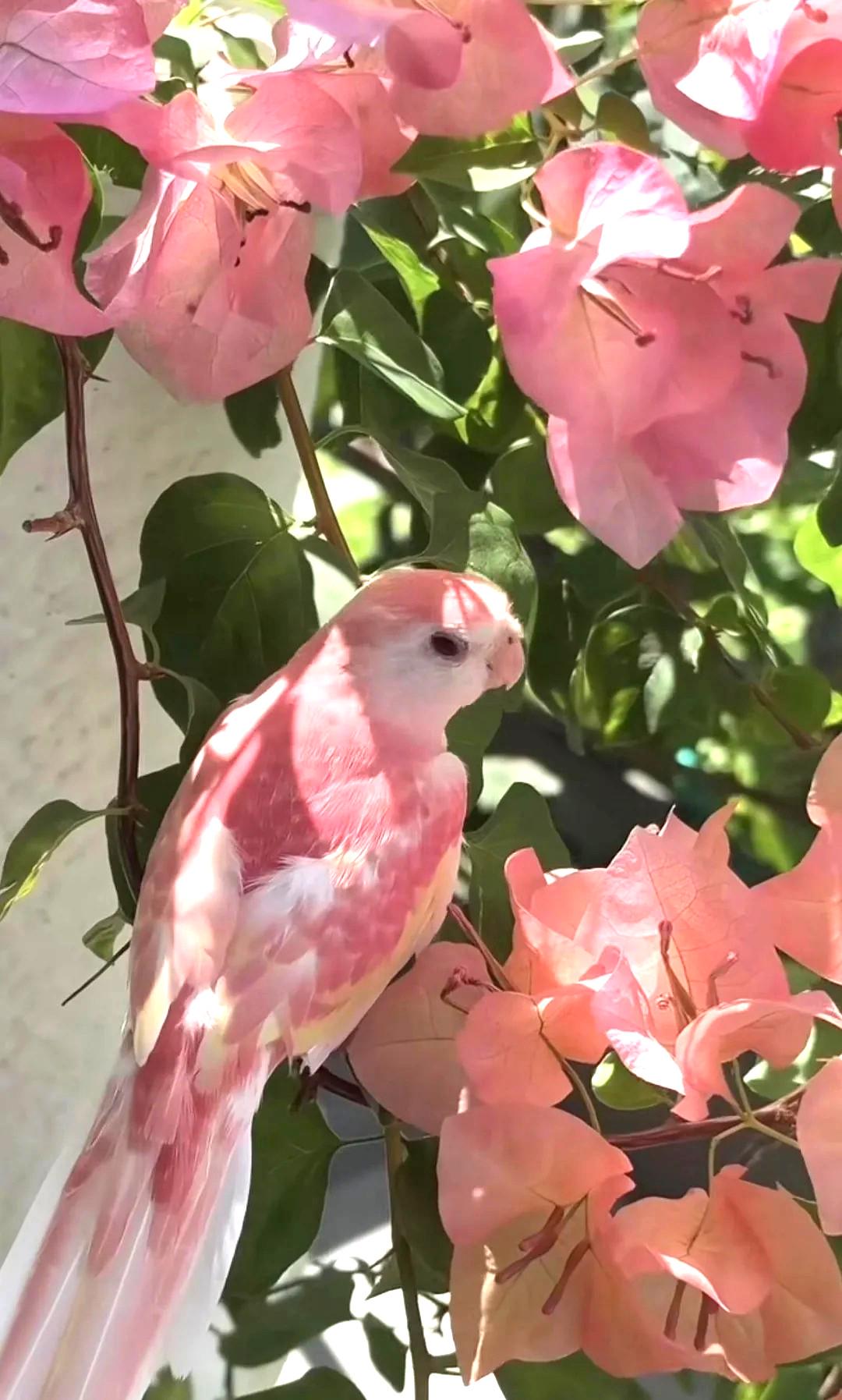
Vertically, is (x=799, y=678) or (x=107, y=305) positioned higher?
(x=107, y=305)

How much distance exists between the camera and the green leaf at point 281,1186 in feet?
1.01

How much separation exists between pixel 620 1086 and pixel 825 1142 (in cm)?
5

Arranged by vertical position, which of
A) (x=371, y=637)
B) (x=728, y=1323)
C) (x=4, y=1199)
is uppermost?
(x=371, y=637)

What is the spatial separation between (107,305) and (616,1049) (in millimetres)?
167

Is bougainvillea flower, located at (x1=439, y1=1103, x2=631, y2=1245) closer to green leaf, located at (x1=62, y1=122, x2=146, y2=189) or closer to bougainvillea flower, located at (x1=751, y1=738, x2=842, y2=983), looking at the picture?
bougainvillea flower, located at (x1=751, y1=738, x2=842, y2=983)

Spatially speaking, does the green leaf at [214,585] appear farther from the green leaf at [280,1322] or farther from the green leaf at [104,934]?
the green leaf at [280,1322]

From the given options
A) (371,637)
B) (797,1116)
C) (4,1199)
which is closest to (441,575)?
(371,637)

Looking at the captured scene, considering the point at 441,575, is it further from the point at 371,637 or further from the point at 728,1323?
the point at 728,1323

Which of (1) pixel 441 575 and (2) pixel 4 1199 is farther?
(2) pixel 4 1199

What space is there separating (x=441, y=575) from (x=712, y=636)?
0.15 metres

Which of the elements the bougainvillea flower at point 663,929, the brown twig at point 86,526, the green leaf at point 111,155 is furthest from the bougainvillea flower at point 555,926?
the green leaf at point 111,155

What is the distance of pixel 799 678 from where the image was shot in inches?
14.2

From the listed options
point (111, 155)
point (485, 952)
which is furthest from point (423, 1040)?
point (111, 155)

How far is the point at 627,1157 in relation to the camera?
24 centimetres
